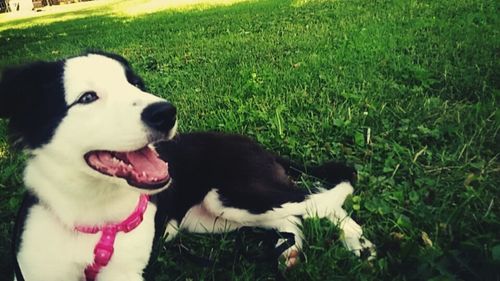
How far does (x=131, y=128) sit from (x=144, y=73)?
4190 mm

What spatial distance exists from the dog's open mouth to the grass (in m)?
0.60

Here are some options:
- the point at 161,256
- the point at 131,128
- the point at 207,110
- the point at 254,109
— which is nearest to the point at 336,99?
the point at 254,109

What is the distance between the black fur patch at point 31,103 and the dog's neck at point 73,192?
0.13 m

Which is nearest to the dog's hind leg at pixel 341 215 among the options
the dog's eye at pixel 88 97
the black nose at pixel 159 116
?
the black nose at pixel 159 116

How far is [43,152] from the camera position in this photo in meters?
2.15

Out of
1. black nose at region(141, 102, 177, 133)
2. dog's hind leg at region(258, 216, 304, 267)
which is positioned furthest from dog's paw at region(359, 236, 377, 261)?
black nose at region(141, 102, 177, 133)

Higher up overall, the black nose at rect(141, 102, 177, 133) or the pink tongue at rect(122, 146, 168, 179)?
the black nose at rect(141, 102, 177, 133)

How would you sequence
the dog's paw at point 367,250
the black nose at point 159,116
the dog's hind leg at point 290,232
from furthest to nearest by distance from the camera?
the dog's hind leg at point 290,232
the dog's paw at point 367,250
the black nose at point 159,116

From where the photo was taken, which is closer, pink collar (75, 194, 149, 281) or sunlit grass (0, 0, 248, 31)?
pink collar (75, 194, 149, 281)

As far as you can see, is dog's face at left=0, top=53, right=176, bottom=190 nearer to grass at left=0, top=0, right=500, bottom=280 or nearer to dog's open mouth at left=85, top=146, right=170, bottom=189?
dog's open mouth at left=85, top=146, right=170, bottom=189

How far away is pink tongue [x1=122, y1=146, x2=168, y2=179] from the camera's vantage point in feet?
6.95

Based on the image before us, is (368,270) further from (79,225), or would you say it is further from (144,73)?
(144,73)

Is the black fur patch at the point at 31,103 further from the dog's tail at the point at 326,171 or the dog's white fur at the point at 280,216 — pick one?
the dog's tail at the point at 326,171

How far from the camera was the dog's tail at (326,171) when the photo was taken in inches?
113
